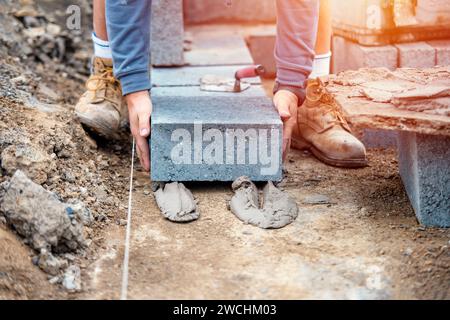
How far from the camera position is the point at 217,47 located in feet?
14.4

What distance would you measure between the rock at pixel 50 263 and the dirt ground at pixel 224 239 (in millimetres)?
23

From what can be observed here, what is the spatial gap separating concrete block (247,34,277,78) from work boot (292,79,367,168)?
1.42m

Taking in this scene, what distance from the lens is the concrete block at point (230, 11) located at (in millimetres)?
5109

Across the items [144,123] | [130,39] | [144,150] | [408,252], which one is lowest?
[408,252]

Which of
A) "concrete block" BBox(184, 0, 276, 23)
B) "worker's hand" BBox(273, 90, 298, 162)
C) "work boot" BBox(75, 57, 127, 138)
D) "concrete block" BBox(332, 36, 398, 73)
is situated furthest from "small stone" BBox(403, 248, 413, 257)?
"concrete block" BBox(184, 0, 276, 23)

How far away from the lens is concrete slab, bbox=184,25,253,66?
3999 millimetres

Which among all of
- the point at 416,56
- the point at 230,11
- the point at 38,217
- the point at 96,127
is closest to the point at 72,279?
the point at 38,217

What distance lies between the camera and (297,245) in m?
2.29

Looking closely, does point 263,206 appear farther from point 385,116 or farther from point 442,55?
point 442,55

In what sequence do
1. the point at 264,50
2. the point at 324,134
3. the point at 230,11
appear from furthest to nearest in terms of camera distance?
the point at 230,11, the point at 264,50, the point at 324,134

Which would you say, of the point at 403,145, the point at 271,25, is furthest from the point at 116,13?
the point at 271,25

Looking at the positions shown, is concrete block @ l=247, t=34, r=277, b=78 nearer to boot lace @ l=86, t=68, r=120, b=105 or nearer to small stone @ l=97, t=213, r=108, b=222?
boot lace @ l=86, t=68, r=120, b=105

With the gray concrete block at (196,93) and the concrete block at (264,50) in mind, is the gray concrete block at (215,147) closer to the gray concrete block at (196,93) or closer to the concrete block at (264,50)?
the gray concrete block at (196,93)

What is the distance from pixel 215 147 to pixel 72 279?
90cm
